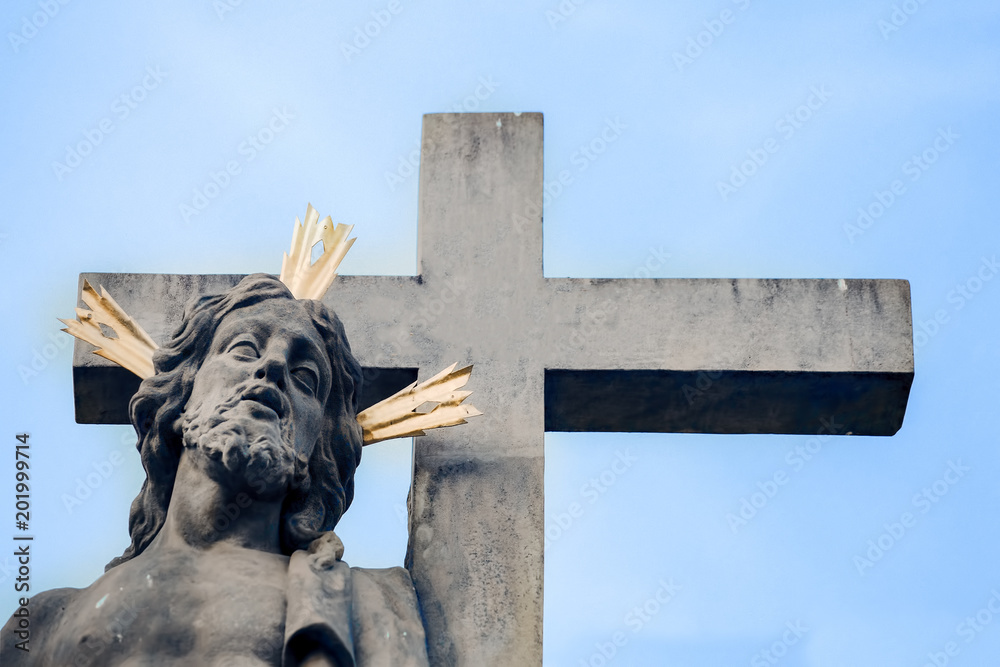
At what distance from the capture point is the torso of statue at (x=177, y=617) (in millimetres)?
6453

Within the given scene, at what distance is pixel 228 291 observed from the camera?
24.6 ft

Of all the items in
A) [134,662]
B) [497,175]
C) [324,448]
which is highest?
[497,175]

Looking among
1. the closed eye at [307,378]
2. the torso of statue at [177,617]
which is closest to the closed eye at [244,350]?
the closed eye at [307,378]

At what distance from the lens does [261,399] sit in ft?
22.7

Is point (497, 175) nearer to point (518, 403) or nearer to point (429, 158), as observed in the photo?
point (429, 158)

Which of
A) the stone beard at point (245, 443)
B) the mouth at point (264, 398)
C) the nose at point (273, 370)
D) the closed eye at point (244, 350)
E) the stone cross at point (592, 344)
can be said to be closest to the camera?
the stone beard at point (245, 443)

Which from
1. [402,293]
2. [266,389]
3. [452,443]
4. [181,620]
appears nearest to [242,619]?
[181,620]

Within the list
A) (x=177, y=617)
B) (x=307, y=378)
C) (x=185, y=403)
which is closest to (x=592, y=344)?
(x=307, y=378)

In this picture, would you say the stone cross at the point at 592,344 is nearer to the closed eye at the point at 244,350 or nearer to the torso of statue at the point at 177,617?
the closed eye at the point at 244,350

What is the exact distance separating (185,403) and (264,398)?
0.37 meters

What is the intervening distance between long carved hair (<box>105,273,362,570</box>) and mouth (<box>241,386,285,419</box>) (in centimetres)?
31

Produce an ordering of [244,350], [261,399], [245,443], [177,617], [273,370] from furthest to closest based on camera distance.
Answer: [244,350]
[273,370]
[261,399]
[245,443]
[177,617]

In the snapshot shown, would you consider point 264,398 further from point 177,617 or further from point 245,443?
point 177,617

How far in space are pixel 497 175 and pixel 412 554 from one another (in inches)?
68.0
